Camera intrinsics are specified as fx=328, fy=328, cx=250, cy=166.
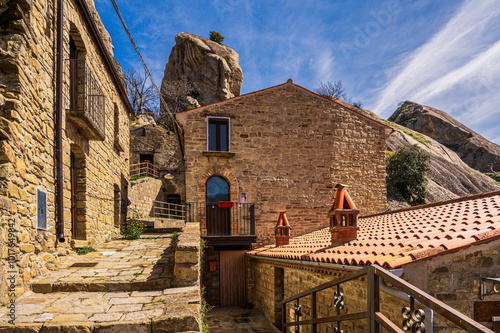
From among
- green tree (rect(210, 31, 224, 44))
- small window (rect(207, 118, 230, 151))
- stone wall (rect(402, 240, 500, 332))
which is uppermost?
green tree (rect(210, 31, 224, 44))

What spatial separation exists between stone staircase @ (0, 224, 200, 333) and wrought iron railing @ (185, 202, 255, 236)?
208 inches

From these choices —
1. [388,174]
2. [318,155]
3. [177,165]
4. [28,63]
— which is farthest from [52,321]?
[177,165]

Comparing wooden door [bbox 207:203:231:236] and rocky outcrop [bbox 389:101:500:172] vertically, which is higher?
rocky outcrop [bbox 389:101:500:172]

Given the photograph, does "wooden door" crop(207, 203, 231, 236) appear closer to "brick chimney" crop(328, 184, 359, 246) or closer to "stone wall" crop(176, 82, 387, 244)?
"stone wall" crop(176, 82, 387, 244)

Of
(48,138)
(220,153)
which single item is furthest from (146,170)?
(48,138)

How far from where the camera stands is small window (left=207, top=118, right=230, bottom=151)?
11992 millimetres

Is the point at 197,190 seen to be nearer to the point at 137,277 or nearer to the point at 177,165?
the point at 137,277

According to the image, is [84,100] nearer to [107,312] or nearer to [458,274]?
[107,312]

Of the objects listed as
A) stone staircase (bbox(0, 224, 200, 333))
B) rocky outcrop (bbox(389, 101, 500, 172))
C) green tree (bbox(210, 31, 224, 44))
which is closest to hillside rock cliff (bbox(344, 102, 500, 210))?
rocky outcrop (bbox(389, 101, 500, 172))

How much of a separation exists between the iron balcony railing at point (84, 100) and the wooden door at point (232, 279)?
21.7ft

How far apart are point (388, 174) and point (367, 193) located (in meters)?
6.56

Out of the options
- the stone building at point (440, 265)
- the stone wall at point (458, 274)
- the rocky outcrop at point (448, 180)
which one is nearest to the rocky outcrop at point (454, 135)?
the rocky outcrop at point (448, 180)

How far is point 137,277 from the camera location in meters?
4.76

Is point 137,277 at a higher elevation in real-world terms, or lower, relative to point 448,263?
lower
